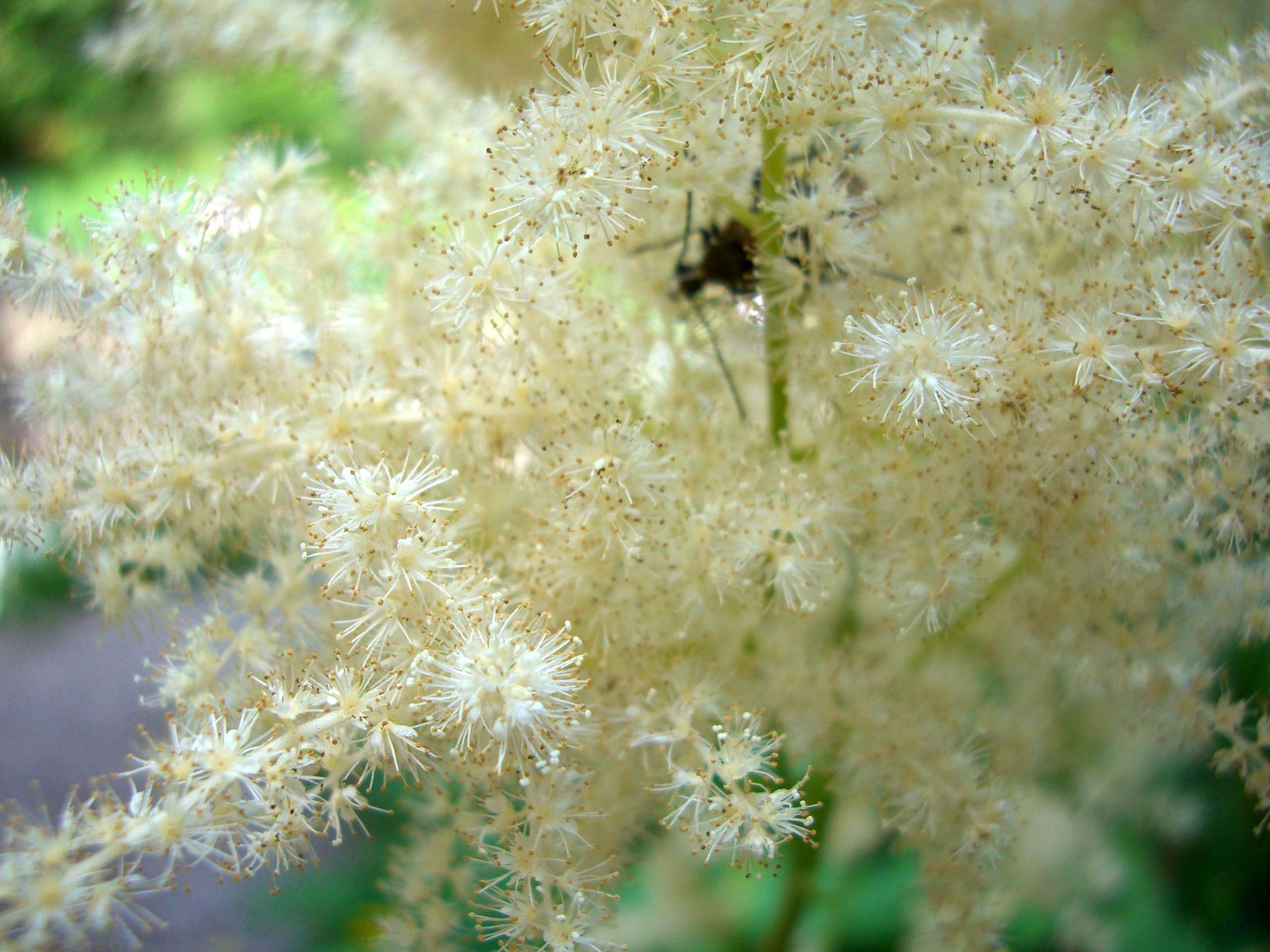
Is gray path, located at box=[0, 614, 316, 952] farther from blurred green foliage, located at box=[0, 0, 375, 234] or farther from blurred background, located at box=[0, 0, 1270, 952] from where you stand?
blurred green foliage, located at box=[0, 0, 375, 234]

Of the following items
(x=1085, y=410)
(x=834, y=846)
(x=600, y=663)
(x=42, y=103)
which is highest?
(x=42, y=103)

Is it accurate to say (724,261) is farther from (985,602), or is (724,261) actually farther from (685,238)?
(985,602)

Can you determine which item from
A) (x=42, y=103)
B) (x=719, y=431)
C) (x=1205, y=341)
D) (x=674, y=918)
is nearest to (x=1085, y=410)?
(x=1205, y=341)

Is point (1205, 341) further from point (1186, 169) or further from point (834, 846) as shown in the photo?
point (834, 846)

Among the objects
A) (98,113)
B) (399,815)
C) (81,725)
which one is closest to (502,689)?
(399,815)

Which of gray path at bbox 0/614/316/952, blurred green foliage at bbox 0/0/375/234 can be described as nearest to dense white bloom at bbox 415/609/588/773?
blurred green foliage at bbox 0/0/375/234

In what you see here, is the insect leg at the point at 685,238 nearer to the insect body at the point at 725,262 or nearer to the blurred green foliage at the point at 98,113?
the insect body at the point at 725,262
